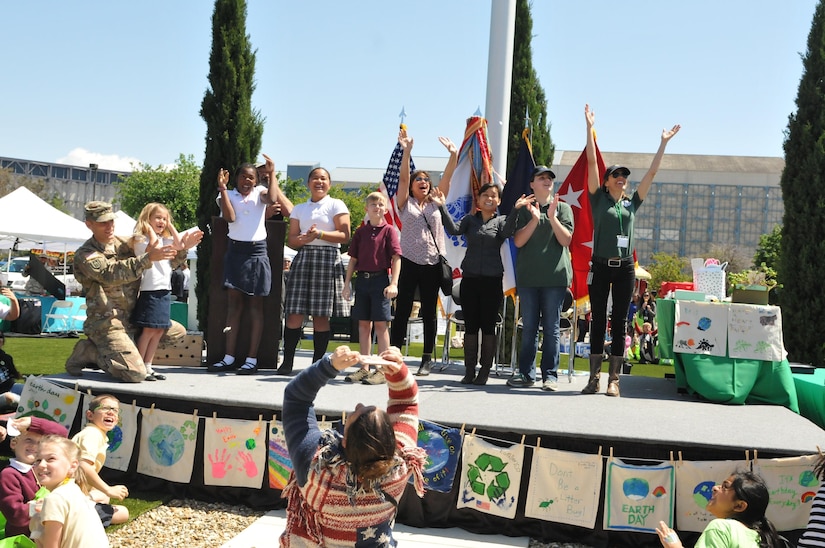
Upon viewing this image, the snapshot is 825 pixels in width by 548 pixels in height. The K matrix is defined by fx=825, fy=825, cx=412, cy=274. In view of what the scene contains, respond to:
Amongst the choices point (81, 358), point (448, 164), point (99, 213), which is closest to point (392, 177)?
point (448, 164)

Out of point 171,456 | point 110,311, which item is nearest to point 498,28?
point 110,311

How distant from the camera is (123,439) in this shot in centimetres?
593

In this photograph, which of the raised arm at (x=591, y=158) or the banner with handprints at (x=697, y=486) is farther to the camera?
the raised arm at (x=591, y=158)

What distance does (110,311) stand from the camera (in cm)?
646

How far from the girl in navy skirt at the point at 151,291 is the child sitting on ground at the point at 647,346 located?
456 inches

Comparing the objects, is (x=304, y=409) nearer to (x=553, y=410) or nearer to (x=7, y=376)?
(x=553, y=410)

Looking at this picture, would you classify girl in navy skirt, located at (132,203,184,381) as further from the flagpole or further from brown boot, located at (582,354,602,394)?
the flagpole

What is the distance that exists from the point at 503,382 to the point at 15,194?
43.0 feet

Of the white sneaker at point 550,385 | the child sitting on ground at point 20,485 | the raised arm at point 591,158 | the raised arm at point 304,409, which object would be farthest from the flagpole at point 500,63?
the raised arm at point 304,409

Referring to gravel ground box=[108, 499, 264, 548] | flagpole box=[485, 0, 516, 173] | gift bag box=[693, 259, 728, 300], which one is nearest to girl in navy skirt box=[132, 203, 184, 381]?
gravel ground box=[108, 499, 264, 548]

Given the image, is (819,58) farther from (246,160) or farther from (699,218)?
(699,218)

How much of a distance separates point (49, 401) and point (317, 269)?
2.29 meters

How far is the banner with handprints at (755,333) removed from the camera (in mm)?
5977

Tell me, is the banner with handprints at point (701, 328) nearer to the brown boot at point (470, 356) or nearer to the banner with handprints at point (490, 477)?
the brown boot at point (470, 356)
